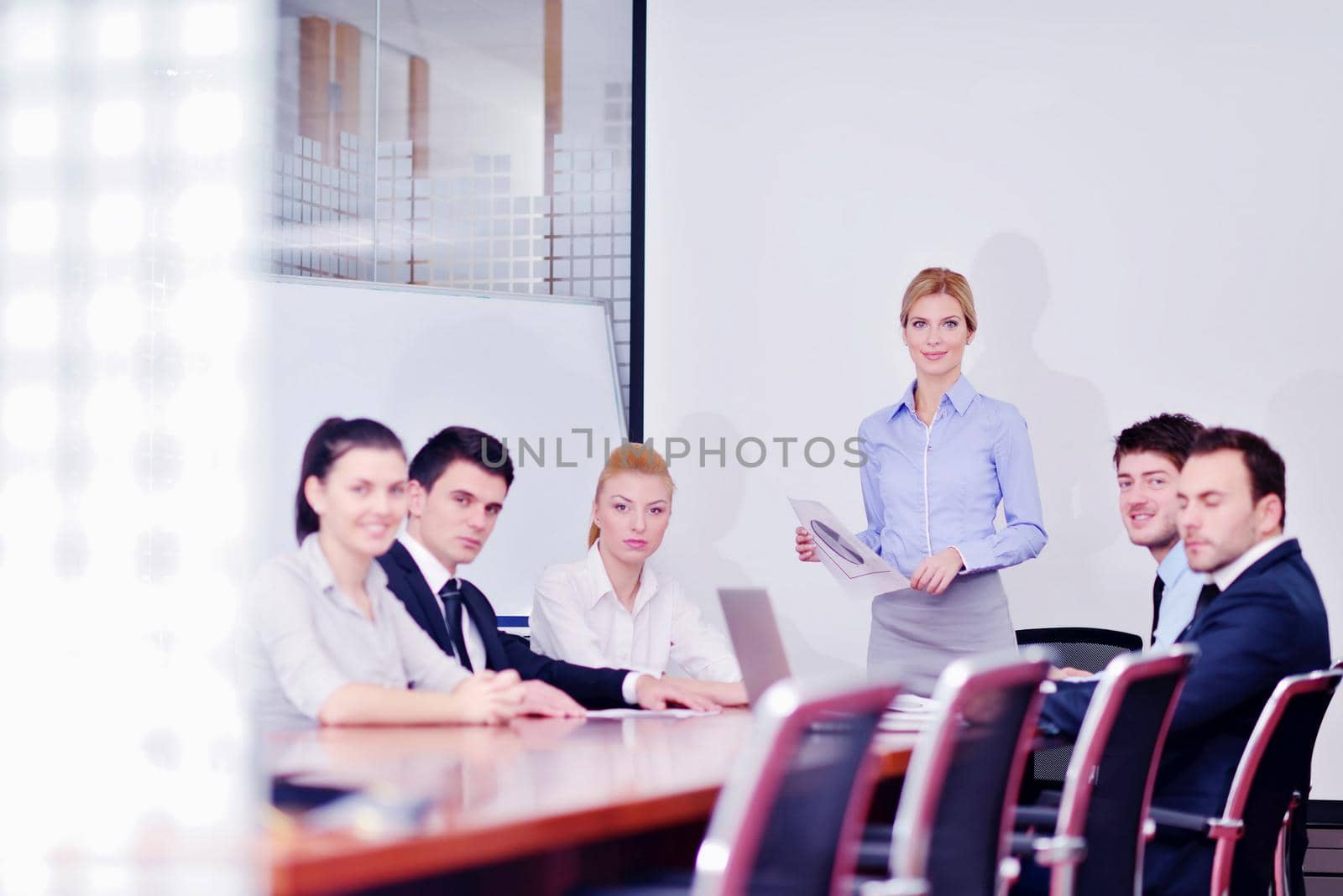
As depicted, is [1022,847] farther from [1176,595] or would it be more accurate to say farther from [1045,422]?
[1045,422]

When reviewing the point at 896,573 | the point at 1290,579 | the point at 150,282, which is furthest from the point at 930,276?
the point at 150,282

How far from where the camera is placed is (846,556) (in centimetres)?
383

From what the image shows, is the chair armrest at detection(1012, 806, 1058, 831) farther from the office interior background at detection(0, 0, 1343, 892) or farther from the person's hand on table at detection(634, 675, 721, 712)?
the office interior background at detection(0, 0, 1343, 892)

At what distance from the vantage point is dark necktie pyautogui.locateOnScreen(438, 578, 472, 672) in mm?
3150

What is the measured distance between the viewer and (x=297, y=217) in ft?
17.4

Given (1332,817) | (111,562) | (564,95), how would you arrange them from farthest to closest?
1. (564,95)
2. (1332,817)
3. (111,562)

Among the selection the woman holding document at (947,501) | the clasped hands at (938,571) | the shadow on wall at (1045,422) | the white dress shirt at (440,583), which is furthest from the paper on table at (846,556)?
the shadow on wall at (1045,422)

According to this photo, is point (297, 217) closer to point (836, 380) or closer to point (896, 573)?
point (836, 380)

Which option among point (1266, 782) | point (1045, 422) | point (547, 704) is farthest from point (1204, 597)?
point (1045, 422)

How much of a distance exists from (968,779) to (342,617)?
1240 mm

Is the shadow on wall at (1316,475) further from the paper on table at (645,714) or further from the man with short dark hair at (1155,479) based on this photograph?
the paper on table at (645,714)

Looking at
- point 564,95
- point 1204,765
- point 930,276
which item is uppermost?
point 564,95

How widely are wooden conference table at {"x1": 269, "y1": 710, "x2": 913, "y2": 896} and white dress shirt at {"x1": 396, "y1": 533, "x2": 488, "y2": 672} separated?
467 millimetres

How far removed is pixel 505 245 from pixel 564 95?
635 millimetres
